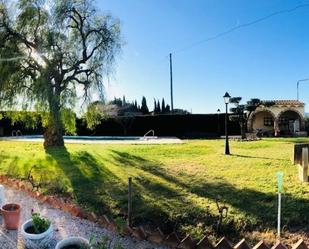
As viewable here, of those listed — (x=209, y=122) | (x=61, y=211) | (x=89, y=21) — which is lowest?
(x=61, y=211)

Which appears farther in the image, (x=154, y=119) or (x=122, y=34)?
(x=154, y=119)

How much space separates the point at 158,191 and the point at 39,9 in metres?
11.9

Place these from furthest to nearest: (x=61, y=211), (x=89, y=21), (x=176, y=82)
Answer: (x=176, y=82), (x=89, y=21), (x=61, y=211)

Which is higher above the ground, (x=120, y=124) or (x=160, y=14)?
(x=160, y=14)

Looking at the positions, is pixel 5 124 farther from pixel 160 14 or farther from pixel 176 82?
pixel 160 14

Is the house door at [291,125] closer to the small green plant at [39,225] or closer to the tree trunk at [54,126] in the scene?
the tree trunk at [54,126]

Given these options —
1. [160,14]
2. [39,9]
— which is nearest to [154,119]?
[39,9]

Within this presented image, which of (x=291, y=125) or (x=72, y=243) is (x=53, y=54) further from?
(x=291, y=125)

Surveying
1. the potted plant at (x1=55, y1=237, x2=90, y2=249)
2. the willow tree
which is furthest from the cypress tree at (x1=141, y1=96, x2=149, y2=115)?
the potted plant at (x1=55, y1=237, x2=90, y2=249)

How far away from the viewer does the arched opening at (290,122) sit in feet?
90.6

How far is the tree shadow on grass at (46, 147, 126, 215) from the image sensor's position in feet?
23.4

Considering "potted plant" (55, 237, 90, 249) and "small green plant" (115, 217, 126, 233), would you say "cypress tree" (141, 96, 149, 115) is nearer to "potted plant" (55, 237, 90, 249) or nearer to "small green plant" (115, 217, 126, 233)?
"small green plant" (115, 217, 126, 233)

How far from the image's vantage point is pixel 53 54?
1653 cm

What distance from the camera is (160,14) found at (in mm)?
12914
